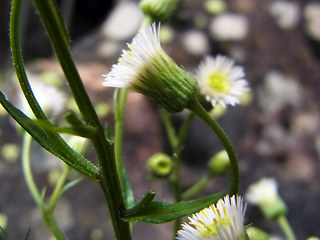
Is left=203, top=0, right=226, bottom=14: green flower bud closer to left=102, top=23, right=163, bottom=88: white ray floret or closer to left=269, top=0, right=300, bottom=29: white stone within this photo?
left=269, top=0, right=300, bottom=29: white stone

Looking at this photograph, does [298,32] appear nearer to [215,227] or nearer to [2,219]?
[2,219]

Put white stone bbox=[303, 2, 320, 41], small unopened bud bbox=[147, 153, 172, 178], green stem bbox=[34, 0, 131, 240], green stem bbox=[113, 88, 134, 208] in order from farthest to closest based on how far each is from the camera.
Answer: white stone bbox=[303, 2, 320, 41], small unopened bud bbox=[147, 153, 172, 178], green stem bbox=[113, 88, 134, 208], green stem bbox=[34, 0, 131, 240]

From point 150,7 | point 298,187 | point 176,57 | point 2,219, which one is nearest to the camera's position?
point 150,7

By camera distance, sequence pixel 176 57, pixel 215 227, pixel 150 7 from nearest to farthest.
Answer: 1. pixel 215 227
2. pixel 150 7
3. pixel 176 57

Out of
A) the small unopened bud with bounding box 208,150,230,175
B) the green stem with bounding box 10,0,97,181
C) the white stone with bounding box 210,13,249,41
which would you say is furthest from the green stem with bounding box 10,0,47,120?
the white stone with bounding box 210,13,249,41

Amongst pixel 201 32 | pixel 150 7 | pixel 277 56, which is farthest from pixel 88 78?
pixel 150 7
